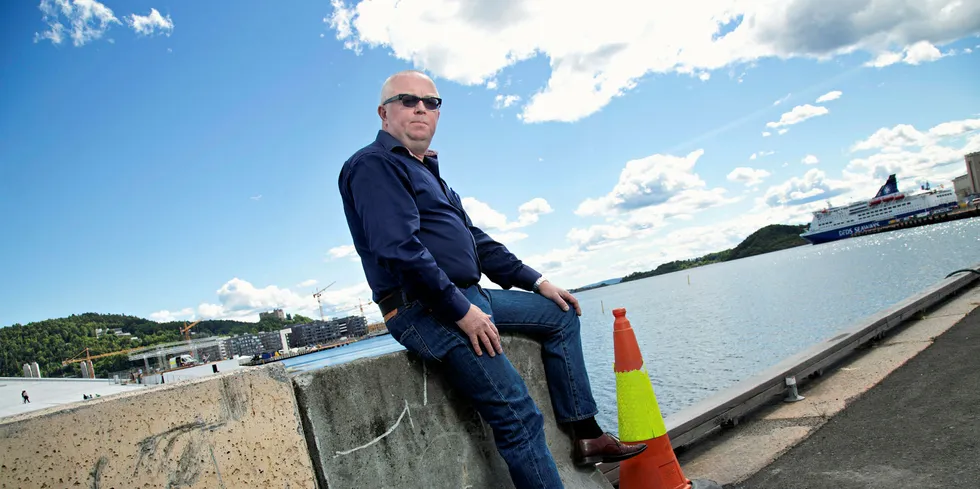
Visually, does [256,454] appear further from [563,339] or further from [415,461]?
[563,339]

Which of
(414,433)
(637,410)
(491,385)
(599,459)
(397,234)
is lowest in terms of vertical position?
(599,459)

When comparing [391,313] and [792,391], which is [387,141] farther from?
[792,391]

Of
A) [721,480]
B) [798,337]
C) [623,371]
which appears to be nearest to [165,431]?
[623,371]

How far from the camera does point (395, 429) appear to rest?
2410 millimetres

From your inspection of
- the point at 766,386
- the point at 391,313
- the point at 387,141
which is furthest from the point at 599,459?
the point at 766,386

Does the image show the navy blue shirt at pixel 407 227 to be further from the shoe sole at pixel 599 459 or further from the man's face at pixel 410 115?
the shoe sole at pixel 599 459

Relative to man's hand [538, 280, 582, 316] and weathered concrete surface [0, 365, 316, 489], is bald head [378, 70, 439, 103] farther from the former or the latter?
weathered concrete surface [0, 365, 316, 489]

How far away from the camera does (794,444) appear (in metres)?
3.67

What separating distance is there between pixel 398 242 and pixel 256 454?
3.09 feet

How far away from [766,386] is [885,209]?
148415 mm

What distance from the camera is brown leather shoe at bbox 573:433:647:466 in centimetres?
295

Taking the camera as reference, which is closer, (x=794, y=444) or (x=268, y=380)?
(x=268, y=380)

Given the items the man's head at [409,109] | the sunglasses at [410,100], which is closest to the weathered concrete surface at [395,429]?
the man's head at [409,109]

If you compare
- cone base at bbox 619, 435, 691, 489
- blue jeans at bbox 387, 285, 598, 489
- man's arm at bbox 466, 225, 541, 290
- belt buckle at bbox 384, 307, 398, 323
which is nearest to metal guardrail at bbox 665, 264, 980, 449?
cone base at bbox 619, 435, 691, 489
